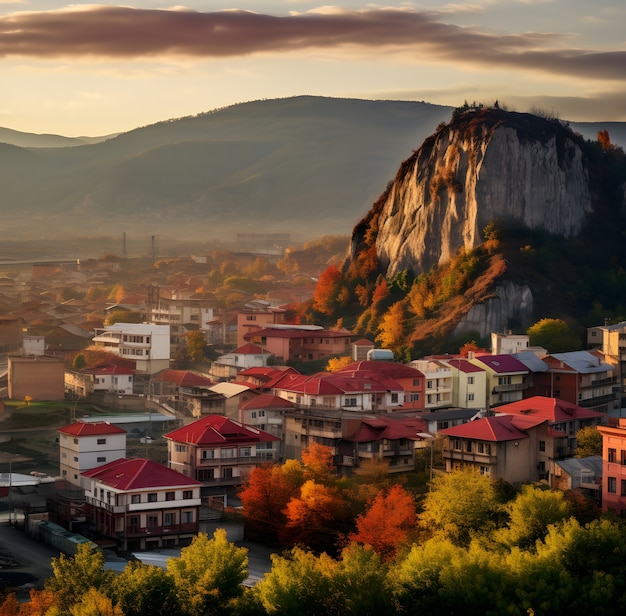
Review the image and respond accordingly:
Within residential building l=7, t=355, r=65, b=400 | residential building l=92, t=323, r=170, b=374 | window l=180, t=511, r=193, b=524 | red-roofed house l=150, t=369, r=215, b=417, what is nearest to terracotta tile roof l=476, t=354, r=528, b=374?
red-roofed house l=150, t=369, r=215, b=417

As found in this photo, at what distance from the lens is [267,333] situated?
256 ft

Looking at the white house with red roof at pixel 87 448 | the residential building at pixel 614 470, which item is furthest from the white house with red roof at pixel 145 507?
the residential building at pixel 614 470

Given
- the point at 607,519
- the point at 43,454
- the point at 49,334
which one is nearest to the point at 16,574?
the point at 607,519

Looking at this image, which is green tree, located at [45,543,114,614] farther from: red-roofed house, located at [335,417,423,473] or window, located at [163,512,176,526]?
red-roofed house, located at [335,417,423,473]

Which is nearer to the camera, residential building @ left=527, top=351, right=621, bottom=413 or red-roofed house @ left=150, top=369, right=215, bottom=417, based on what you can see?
residential building @ left=527, top=351, right=621, bottom=413

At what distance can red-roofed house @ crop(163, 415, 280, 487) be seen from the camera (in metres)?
48.9

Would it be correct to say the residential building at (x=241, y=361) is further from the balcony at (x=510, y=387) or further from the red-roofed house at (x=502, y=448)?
the red-roofed house at (x=502, y=448)

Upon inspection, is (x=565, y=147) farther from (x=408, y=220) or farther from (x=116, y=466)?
(x=116, y=466)

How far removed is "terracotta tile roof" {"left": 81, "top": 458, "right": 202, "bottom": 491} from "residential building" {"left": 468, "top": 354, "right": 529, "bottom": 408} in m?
18.5

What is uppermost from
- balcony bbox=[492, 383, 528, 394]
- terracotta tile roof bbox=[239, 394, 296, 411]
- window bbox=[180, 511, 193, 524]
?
terracotta tile roof bbox=[239, 394, 296, 411]

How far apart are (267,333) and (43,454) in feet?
71.2

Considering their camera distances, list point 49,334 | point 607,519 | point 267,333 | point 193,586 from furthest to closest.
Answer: point 49,334
point 267,333
point 607,519
point 193,586

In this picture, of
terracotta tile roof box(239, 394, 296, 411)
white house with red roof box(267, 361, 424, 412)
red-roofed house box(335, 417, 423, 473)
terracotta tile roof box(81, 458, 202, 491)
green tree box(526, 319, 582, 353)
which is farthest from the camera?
green tree box(526, 319, 582, 353)

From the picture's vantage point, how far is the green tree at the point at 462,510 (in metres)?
40.3
